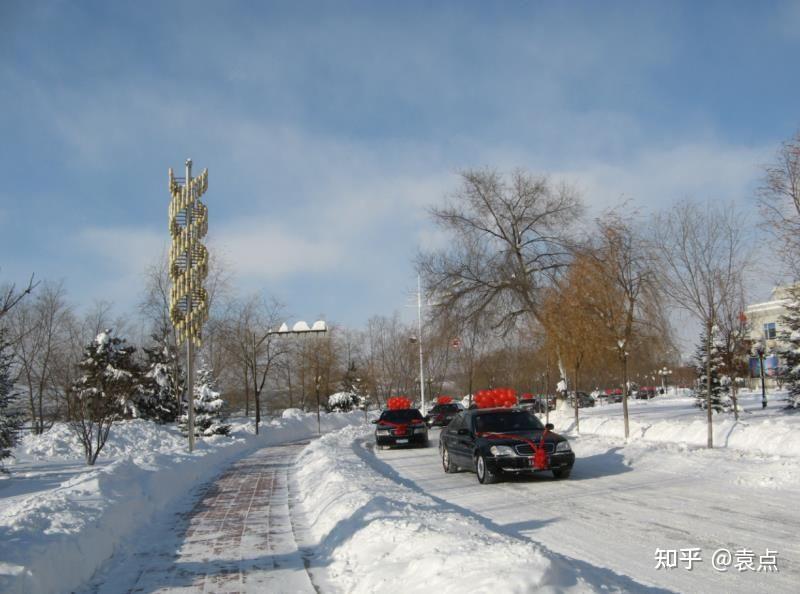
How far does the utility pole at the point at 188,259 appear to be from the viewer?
22906 mm

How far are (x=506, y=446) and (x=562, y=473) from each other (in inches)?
52.1

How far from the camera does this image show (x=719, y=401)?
3662 cm

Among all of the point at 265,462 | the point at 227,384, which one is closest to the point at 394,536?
the point at 265,462

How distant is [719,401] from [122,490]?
32776 millimetres

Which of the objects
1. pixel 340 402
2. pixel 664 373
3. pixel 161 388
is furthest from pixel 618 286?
pixel 664 373

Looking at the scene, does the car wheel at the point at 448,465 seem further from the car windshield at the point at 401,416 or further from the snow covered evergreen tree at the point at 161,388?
the snow covered evergreen tree at the point at 161,388

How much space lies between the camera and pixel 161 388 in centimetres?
4222

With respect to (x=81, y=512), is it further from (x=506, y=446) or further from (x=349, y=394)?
(x=349, y=394)

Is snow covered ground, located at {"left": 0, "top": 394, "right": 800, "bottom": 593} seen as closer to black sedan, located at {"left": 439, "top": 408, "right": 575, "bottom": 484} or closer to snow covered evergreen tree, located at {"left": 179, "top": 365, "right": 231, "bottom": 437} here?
black sedan, located at {"left": 439, "top": 408, "right": 575, "bottom": 484}

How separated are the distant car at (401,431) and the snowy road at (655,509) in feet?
24.4

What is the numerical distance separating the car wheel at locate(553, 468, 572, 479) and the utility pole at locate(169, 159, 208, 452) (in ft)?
42.4

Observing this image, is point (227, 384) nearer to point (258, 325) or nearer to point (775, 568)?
point (258, 325)

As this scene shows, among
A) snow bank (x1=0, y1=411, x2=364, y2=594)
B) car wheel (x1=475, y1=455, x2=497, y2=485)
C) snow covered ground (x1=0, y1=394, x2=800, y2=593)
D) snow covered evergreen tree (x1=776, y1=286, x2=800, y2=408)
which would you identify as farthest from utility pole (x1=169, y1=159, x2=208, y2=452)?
snow covered evergreen tree (x1=776, y1=286, x2=800, y2=408)

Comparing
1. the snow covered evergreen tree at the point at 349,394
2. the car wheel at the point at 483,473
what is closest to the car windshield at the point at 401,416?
the car wheel at the point at 483,473
